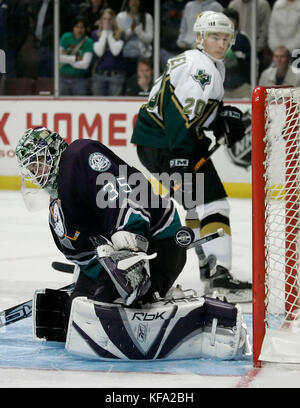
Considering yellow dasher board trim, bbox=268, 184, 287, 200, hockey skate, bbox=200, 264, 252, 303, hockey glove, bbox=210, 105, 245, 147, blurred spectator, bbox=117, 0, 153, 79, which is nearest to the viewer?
yellow dasher board trim, bbox=268, 184, 287, 200

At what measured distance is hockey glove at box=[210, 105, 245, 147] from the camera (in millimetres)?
4387

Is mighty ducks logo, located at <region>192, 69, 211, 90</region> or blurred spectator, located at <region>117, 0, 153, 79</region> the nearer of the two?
mighty ducks logo, located at <region>192, 69, 211, 90</region>

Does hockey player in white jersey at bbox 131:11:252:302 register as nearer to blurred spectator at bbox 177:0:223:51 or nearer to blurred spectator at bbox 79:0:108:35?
blurred spectator at bbox 177:0:223:51

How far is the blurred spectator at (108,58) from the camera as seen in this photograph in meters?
7.58

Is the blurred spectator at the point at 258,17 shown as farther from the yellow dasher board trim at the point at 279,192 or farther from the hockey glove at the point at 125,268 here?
the hockey glove at the point at 125,268

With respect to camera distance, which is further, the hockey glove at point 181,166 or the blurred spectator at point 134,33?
the blurred spectator at point 134,33

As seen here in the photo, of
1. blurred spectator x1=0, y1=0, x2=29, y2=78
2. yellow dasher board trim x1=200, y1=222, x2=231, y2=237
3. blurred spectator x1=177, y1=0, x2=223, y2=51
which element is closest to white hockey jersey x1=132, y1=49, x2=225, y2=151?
yellow dasher board trim x1=200, y1=222, x2=231, y2=237

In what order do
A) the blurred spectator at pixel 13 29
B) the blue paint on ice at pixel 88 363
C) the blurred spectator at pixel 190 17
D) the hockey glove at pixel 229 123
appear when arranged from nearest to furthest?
the blue paint on ice at pixel 88 363 < the hockey glove at pixel 229 123 < the blurred spectator at pixel 190 17 < the blurred spectator at pixel 13 29

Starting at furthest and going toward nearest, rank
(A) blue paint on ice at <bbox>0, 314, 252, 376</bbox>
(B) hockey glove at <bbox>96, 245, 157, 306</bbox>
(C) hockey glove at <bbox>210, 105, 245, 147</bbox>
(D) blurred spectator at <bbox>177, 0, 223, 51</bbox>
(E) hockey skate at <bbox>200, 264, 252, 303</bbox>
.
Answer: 1. (D) blurred spectator at <bbox>177, 0, 223, 51</bbox>
2. (C) hockey glove at <bbox>210, 105, 245, 147</bbox>
3. (E) hockey skate at <bbox>200, 264, 252, 303</bbox>
4. (A) blue paint on ice at <bbox>0, 314, 252, 376</bbox>
5. (B) hockey glove at <bbox>96, 245, 157, 306</bbox>

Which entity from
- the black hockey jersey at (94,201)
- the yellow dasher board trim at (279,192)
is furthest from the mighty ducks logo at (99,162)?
the yellow dasher board trim at (279,192)

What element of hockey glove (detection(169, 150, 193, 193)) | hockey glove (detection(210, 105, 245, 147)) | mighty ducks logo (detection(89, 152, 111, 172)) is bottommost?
hockey glove (detection(169, 150, 193, 193))

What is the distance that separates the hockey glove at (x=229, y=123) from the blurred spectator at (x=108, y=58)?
3207 millimetres

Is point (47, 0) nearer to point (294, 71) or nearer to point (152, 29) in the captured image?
point (152, 29)

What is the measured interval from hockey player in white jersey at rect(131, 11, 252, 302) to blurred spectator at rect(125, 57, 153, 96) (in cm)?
300
